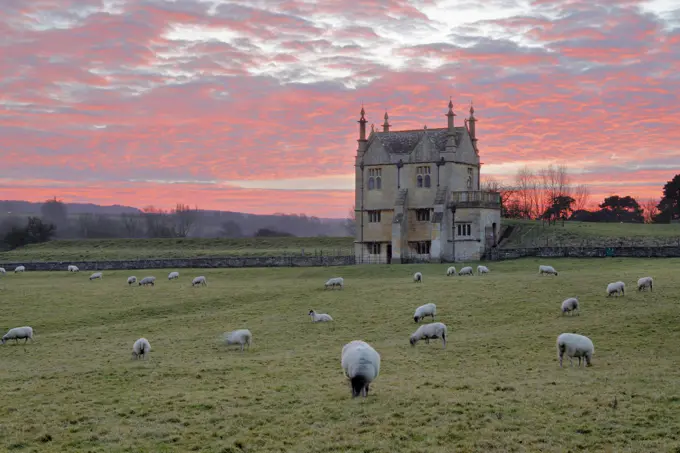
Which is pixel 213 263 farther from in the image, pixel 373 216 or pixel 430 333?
pixel 430 333

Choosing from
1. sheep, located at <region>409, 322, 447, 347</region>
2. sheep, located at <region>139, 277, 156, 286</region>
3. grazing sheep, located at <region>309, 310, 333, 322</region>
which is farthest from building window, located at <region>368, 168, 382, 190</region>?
sheep, located at <region>409, 322, 447, 347</region>

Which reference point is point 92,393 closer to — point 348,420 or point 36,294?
point 348,420

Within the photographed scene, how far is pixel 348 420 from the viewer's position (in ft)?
65.0

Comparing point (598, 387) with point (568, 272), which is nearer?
point (598, 387)

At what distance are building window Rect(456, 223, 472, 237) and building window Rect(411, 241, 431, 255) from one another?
3655 millimetres

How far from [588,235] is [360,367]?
217ft

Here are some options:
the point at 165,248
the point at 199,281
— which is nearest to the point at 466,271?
the point at 199,281

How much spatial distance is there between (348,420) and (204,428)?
3.92 metres

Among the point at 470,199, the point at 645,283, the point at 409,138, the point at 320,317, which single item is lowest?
the point at 320,317

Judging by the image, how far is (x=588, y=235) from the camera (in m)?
81.9

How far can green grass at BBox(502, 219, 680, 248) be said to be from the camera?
75.9 metres

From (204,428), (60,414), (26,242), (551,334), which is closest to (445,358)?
(551,334)

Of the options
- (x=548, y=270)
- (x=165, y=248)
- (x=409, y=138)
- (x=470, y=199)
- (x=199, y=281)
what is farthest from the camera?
(x=165, y=248)

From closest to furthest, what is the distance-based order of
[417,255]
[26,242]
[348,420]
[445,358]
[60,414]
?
[348,420] → [60,414] → [445,358] → [417,255] → [26,242]
